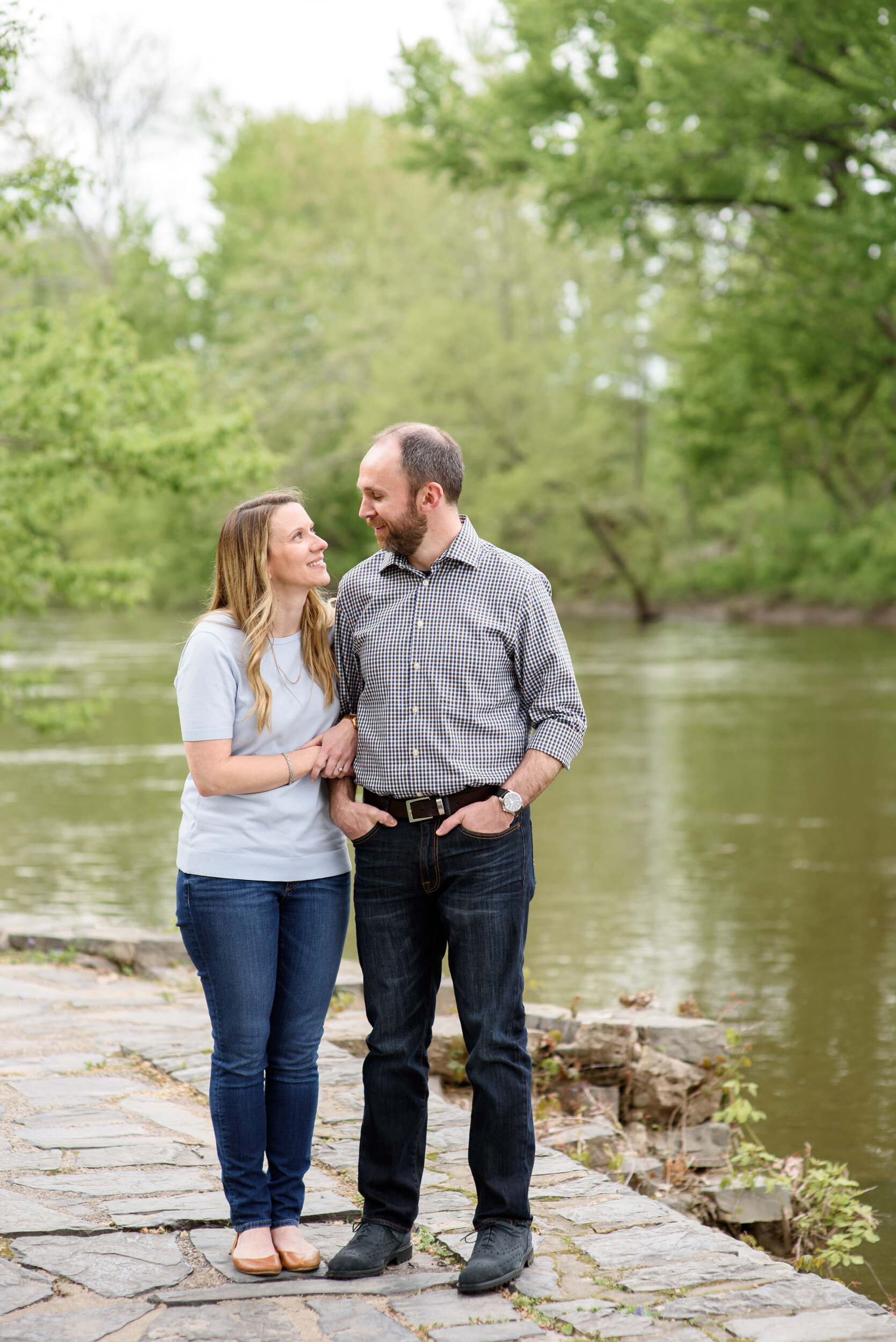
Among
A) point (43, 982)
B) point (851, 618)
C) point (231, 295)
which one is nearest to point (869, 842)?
point (43, 982)

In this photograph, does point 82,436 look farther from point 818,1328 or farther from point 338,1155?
point 818,1328

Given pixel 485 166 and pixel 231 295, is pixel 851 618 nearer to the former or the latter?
pixel 231 295

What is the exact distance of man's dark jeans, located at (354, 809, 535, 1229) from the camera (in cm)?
349

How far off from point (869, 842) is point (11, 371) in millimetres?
7826

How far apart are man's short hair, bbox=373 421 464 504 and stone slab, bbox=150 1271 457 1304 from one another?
6.07 feet

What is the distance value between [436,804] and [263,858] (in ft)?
1.40

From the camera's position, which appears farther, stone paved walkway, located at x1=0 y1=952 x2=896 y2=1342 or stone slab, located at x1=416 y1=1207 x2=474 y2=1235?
stone slab, located at x1=416 y1=1207 x2=474 y2=1235

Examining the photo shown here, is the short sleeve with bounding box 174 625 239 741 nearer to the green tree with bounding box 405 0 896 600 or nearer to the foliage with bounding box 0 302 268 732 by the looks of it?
the foliage with bounding box 0 302 268 732

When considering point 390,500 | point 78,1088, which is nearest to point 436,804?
point 390,500

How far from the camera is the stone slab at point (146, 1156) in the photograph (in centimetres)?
417

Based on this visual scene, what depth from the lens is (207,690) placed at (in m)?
3.41

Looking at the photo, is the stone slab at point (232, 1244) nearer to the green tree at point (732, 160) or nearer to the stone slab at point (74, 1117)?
the stone slab at point (74, 1117)

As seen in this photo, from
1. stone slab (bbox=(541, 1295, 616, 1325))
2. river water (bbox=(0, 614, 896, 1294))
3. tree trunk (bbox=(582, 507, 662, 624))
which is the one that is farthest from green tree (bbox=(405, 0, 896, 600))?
tree trunk (bbox=(582, 507, 662, 624))

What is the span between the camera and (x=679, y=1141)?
554 cm
